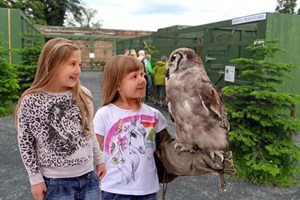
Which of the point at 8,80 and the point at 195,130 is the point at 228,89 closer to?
the point at 195,130

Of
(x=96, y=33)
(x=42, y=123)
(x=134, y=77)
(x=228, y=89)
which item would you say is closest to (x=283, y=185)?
(x=228, y=89)

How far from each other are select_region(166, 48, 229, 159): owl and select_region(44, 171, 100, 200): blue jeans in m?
0.65

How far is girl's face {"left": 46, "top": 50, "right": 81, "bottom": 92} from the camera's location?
78.3 inches

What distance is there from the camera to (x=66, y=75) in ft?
6.55

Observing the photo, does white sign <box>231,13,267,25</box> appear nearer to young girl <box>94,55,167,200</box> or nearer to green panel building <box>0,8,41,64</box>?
young girl <box>94,55,167,200</box>

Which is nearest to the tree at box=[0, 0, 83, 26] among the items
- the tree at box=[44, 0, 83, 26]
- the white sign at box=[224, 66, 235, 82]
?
the tree at box=[44, 0, 83, 26]

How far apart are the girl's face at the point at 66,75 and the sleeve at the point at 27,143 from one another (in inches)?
8.5

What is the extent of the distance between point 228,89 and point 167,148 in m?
2.97

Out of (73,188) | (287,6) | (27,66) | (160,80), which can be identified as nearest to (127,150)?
(73,188)

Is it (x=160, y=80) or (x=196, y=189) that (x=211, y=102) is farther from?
(x=160, y=80)

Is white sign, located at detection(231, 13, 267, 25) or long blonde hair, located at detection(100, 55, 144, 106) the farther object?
white sign, located at detection(231, 13, 267, 25)

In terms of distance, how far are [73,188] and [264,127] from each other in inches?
139

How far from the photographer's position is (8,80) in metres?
8.34

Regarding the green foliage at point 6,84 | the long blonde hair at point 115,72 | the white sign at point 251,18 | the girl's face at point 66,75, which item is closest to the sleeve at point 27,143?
the girl's face at point 66,75
